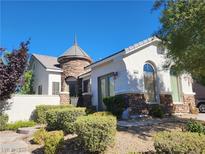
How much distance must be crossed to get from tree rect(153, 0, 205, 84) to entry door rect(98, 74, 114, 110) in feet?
21.7

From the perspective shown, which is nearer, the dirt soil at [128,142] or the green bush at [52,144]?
the dirt soil at [128,142]

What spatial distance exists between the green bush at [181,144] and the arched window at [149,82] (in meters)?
9.97

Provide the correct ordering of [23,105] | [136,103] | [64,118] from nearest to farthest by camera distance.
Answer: [64,118]
[136,103]
[23,105]

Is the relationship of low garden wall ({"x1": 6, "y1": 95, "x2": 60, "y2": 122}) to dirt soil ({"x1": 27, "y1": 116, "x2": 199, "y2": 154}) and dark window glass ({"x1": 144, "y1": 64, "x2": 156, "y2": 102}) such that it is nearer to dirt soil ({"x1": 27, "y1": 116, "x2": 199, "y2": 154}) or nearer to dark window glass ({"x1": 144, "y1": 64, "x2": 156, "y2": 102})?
dirt soil ({"x1": 27, "y1": 116, "x2": 199, "y2": 154})

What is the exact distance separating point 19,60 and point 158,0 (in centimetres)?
953

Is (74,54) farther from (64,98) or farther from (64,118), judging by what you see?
(64,118)

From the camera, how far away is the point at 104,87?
17.3 metres

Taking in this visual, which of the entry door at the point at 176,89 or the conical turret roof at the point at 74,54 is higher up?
the conical turret roof at the point at 74,54

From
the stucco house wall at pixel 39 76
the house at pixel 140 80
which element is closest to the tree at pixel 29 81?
the stucco house wall at pixel 39 76

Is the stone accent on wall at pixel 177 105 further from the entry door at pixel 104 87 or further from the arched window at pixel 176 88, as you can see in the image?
the entry door at pixel 104 87

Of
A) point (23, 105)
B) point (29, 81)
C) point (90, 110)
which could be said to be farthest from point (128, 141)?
point (29, 81)

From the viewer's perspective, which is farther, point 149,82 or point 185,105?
point 185,105

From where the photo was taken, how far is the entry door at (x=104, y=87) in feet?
53.8

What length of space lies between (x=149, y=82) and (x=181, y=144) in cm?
1080
